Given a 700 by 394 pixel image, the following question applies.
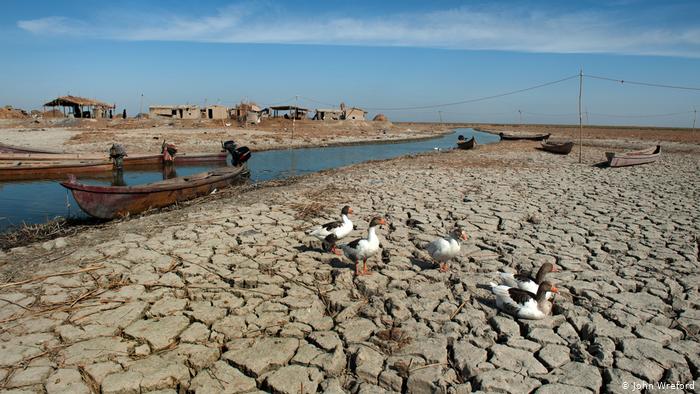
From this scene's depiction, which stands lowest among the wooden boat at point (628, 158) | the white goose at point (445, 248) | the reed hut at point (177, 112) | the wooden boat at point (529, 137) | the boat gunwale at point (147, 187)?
the white goose at point (445, 248)

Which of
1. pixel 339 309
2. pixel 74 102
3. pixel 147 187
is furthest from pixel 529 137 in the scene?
pixel 74 102

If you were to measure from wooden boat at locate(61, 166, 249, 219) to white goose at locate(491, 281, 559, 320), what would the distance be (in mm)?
8878

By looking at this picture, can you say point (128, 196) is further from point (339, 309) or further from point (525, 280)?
point (525, 280)

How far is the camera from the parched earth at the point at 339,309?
3.72 meters

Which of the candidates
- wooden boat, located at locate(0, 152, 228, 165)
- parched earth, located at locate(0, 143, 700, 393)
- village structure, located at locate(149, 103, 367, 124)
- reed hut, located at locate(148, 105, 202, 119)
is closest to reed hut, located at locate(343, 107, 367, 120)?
village structure, located at locate(149, 103, 367, 124)

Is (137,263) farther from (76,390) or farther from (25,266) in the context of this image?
(76,390)

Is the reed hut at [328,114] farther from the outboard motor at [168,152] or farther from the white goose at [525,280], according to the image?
the white goose at [525,280]

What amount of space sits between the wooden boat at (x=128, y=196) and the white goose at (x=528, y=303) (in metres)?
8.88

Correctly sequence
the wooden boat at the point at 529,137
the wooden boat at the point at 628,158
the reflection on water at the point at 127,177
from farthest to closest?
1. the wooden boat at the point at 529,137
2. the wooden boat at the point at 628,158
3. the reflection on water at the point at 127,177

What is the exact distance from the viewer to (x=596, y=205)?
9891mm

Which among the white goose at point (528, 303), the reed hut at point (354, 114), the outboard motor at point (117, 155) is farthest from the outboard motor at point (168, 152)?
the reed hut at point (354, 114)

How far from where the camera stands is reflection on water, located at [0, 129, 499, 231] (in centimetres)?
1180

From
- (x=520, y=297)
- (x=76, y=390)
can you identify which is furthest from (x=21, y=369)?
(x=520, y=297)

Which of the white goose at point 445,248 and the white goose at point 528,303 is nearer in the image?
the white goose at point 528,303
